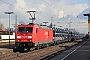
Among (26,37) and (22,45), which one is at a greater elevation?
(26,37)

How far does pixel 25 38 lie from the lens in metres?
29.9

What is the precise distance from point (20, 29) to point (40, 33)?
13.7 feet

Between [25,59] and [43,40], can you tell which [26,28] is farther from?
[25,59]

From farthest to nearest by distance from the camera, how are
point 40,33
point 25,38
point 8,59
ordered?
point 40,33 < point 25,38 < point 8,59

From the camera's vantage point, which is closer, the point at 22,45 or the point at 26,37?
the point at 26,37

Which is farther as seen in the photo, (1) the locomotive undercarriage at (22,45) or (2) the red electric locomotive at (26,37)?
(2) the red electric locomotive at (26,37)

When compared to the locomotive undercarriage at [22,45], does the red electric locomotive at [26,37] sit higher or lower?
higher

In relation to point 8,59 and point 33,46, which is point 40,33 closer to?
point 33,46

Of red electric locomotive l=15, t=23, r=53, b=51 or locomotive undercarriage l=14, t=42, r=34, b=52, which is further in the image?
red electric locomotive l=15, t=23, r=53, b=51

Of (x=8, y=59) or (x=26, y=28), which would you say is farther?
(x=26, y=28)

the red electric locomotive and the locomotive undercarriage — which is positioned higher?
the red electric locomotive

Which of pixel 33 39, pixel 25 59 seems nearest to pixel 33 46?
pixel 33 39

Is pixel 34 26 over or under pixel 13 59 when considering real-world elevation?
over

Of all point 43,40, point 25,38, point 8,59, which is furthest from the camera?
point 43,40
